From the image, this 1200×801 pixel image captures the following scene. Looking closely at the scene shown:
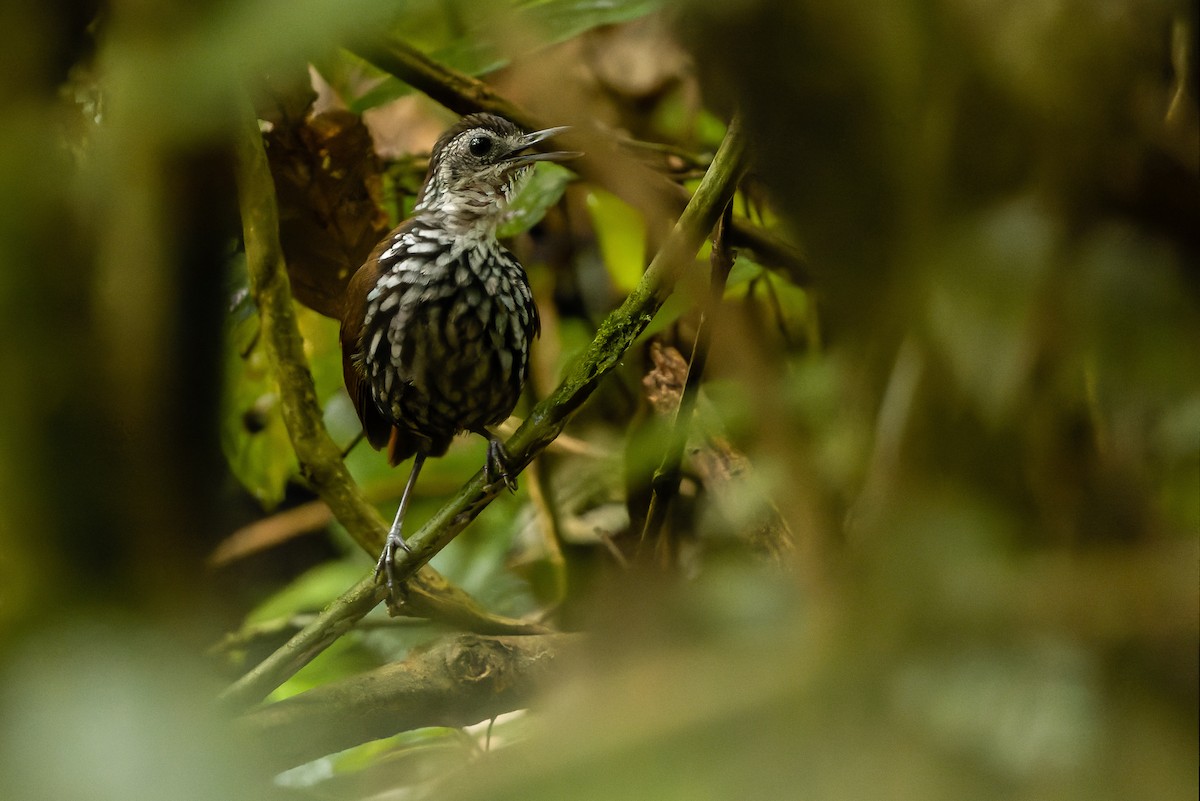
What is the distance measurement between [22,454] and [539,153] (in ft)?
1.20

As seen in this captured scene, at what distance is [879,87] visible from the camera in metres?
0.40

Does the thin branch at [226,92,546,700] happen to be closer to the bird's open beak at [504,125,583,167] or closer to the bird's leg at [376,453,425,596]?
the bird's leg at [376,453,425,596]

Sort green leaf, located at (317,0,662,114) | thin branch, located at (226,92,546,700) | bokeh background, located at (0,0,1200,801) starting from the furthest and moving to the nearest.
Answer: thin branch, located at (226,92,546,700), green leaf, located at (317,0,662,114), bokeh background, located at (0,0,1200,801)

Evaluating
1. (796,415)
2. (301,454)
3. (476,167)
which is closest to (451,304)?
(476,167)

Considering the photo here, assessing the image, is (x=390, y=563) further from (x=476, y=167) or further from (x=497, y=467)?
(x=476, y=167)

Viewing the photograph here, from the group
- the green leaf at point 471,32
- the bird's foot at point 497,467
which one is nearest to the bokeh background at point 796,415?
the green leaf at point 471,32

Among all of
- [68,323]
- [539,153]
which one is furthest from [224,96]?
[539,153]

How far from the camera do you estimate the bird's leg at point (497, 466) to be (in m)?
0.67

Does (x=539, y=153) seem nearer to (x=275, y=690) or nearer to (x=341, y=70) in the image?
(x=341, y=70)

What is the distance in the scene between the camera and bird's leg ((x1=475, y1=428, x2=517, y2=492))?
2.21 ft

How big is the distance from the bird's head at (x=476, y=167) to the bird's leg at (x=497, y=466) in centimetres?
17

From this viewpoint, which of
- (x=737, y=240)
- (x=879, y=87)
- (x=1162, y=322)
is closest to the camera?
(x=879, y=87)

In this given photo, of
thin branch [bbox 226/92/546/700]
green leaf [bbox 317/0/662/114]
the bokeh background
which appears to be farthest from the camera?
thin branch [bbox 226/92/546/700]

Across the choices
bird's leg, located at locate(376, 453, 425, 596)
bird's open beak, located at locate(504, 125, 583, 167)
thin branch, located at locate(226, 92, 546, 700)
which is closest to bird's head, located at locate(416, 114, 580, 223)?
bird's open beak, located at locate(504, 125, 583, 167)
